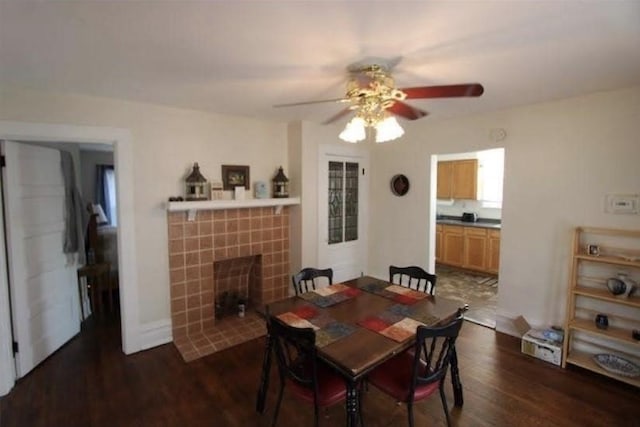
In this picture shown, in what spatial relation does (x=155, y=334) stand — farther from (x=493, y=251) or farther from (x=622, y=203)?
(x=493, y=251)

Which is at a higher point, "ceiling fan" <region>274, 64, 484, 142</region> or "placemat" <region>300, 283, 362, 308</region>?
"ceiling fan" <region>274, 64, 484, 142</region>

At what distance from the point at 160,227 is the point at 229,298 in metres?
1.24

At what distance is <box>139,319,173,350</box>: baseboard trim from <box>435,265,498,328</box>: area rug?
324 cm

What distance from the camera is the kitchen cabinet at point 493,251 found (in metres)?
5.01

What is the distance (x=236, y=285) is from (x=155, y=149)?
1.78 metres

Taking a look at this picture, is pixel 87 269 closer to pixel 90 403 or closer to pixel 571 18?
pixel 90 403

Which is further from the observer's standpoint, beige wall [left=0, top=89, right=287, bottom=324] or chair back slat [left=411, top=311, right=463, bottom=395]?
beige wall [left=0, top=89, right=287, bottom=324]

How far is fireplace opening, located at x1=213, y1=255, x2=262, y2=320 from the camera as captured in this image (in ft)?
11.9

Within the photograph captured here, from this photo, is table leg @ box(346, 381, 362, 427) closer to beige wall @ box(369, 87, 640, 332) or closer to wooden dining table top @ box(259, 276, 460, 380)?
wooden dining table top @ box(259, 276, 460, 380)

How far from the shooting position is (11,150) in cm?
245

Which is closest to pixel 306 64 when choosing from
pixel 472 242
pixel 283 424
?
pixel 283 424

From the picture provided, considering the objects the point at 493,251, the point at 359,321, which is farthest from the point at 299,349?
the point at 493,251

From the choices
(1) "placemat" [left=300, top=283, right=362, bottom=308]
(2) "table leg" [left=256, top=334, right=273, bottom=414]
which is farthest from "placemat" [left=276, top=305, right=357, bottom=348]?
(2) "table leg" [left=256, top=334, right=273, bottom=414]

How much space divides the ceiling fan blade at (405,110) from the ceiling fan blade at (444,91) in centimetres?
20
